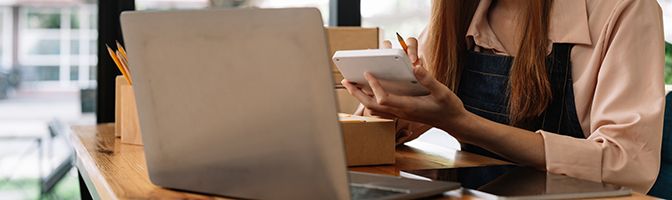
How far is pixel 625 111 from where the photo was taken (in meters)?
1.53

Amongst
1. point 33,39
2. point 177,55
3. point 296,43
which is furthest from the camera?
point 33,39

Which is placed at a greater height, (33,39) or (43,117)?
(33,39)

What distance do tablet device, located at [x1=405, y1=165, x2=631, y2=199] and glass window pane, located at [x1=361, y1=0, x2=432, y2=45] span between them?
1.76 metres

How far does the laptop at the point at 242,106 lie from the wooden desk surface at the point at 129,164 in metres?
0.04

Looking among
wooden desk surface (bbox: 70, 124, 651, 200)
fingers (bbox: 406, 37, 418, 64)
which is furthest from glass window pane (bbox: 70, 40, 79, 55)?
fingers (bbox: 406, 37, 418, 64)

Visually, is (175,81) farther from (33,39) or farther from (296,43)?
(33,39)

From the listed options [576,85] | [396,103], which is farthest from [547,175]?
[576,85]

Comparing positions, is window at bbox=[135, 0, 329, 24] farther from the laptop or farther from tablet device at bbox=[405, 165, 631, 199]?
the laptop

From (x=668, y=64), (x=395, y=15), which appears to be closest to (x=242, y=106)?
(x=395, y=15)

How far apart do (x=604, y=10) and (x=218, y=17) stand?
839 mm

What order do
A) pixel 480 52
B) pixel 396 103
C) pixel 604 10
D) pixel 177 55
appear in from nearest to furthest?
pixel 177 55
pixel 396 103
pixel 604 10
pixel 480 52

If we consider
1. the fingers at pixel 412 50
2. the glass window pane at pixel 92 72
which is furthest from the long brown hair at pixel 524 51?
the glass window pane at pixel 92 72

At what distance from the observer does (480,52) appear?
1.83 metres

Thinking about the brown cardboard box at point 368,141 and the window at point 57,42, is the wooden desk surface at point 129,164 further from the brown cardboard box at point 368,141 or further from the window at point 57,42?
the window at point 57,42
